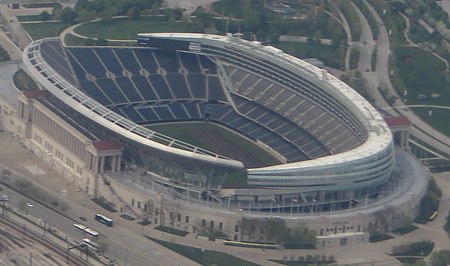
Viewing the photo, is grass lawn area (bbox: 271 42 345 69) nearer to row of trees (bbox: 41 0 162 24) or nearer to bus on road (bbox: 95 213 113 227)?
row of trees (bbox: 41 0 162 24)

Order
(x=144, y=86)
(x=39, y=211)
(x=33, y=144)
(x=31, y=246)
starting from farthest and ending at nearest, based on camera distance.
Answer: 1. (x=144, y=86)
2. (x=33, y=144)
3. (x=39, y=211)
4. (x=31, y=246)

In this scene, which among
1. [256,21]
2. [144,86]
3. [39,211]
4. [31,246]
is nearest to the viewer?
[31,246]

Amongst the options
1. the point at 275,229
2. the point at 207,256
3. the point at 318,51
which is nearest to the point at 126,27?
the point at 318,51

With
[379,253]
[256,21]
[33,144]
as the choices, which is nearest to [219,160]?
[379,253]

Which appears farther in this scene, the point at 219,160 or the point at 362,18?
the point at 362,18

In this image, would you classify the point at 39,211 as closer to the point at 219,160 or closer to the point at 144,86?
the point at 219,160

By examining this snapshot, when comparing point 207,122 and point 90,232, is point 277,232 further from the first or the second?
point 207,122
